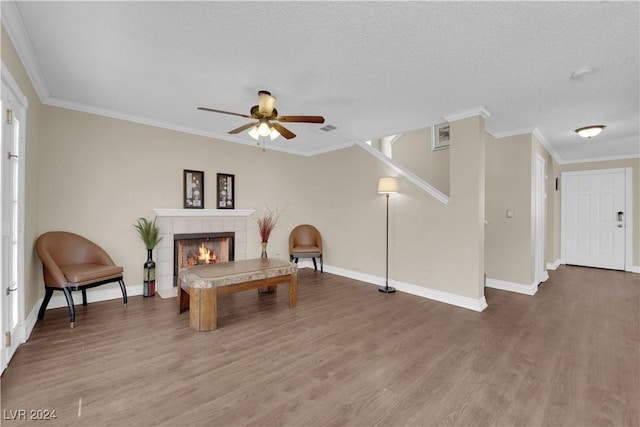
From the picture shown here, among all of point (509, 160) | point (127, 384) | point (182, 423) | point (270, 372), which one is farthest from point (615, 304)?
point (127, 384)

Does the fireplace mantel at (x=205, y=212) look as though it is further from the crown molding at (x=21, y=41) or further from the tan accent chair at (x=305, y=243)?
the crown molding at (x=21, y=41)

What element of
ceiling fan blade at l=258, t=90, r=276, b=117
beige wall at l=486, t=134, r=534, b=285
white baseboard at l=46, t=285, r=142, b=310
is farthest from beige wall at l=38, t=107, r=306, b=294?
beige wall at l=486, t=134, r=534, b=285

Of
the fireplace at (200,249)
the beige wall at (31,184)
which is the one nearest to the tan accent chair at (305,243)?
the fireplace at (200,249)

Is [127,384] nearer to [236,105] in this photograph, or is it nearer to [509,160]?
[236,105]

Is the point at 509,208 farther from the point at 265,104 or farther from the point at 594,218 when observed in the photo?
the point at 265,104

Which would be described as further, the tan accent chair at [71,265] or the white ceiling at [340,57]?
the tan accent chair at [71,265]

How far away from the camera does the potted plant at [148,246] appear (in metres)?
3.93

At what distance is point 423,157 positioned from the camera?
5.83 metres

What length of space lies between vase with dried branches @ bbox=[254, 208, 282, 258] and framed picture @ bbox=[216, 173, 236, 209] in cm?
60

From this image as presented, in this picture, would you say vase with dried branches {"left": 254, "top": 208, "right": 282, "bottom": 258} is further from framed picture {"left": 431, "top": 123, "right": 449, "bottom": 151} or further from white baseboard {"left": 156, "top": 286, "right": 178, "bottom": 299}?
framed picture {"left": 431, "top": 123, "right": 449, "bottom": 151}

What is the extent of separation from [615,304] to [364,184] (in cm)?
386

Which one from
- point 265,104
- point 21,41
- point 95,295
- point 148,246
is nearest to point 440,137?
point 265,104

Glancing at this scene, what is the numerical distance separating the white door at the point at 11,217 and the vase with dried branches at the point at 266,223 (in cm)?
310

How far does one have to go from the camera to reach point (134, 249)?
4016 mm
